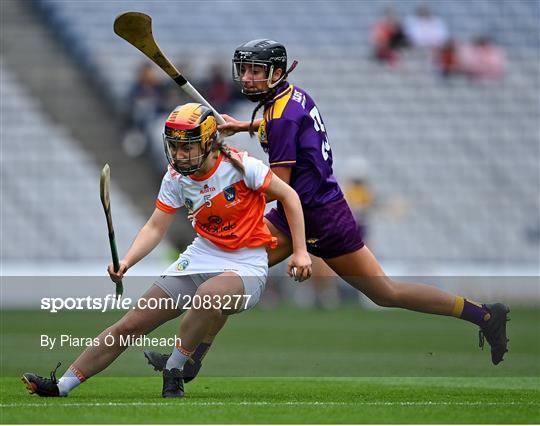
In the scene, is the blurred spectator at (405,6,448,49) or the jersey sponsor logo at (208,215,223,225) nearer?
the jersey sponsor logo at (208,215,223,225)

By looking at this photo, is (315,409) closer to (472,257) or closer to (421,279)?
(421,279)

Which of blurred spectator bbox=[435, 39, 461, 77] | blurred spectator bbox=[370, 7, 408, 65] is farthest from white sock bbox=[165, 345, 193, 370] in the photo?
blurred spectator bbox=[435, 39, 461, 77]

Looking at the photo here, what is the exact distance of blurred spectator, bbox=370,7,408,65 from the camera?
20.3m

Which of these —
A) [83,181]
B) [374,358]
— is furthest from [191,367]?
[83,181]

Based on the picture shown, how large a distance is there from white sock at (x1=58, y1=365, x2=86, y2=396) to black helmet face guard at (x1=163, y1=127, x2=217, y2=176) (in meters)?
1.28

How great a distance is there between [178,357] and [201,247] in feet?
2.14

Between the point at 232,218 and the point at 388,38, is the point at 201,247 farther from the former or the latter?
the point at 388,38

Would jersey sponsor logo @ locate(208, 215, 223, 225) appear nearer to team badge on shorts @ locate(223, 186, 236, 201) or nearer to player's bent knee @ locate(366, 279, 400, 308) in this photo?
team badge on shorts @ locate(223, 186, 236, 201)

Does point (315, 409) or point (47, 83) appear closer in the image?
point (315, 409)

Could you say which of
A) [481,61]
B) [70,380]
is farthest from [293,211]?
[481,61]

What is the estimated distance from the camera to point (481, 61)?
20.4 metres

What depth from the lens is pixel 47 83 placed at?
19781mm

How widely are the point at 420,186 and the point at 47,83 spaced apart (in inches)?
254

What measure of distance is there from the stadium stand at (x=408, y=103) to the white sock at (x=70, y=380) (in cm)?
1216
